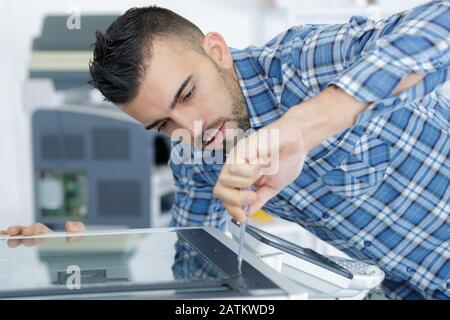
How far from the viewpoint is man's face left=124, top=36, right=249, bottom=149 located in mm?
997

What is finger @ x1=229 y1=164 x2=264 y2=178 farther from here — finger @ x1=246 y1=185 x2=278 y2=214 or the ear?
the ear

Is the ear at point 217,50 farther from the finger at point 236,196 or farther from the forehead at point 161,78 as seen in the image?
the finger at point 236,196

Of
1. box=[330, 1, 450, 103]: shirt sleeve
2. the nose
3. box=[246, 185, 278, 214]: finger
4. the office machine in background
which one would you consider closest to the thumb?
box=[246, 185, 278, 214]: finger

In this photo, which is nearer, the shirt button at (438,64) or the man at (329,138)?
the shirt button at (438,64)

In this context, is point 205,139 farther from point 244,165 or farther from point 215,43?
point 244,165

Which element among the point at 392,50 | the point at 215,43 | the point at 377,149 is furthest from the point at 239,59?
the point at 392,50

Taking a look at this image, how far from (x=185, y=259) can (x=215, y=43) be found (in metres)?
0.44

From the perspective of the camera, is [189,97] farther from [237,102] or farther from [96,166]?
[96,166]

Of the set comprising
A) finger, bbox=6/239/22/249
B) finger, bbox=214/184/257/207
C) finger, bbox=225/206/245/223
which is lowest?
finger, bbox=6/239/22/249

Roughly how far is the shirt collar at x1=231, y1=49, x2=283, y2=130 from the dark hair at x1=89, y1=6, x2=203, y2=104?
3.8 inches

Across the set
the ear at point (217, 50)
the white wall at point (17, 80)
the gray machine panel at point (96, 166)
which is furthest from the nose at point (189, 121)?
the white wall at point (17, 80)

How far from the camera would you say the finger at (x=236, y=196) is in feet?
2.34

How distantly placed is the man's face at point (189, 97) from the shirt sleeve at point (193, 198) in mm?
177
